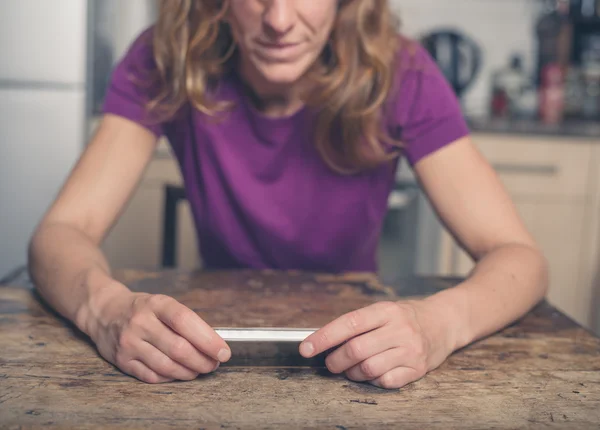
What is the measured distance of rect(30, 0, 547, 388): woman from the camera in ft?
3.07

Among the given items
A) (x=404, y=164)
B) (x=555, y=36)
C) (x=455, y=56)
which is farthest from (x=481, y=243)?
(x=555, y=36)

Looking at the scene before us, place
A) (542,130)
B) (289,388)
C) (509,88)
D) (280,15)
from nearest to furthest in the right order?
1. (289,388)
2. (280,15)
3. (542,130)
4. (509,88)

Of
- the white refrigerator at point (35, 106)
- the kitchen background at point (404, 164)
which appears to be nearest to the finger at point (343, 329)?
the kitchen background at point (404, 164)

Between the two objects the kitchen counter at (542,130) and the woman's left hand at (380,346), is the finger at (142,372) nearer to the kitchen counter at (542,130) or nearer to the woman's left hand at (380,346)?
the woman's left hand at (380,346)

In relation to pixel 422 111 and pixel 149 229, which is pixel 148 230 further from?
pixel 422 111

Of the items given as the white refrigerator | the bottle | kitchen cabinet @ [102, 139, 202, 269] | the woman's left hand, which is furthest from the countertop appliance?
the woman's left hand

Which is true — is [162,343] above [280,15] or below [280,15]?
below

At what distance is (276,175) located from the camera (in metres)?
1.22

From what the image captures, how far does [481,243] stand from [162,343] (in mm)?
526

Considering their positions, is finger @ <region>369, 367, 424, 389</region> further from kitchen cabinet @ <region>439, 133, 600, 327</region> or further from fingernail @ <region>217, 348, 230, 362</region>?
kitchen cabinet @ <region>439, 133, 600, 327</region>

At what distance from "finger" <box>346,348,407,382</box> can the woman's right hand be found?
0.12 metres

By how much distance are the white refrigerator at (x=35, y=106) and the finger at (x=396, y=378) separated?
1.66 metres

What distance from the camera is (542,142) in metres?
2.23

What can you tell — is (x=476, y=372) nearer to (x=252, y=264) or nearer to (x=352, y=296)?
(x=352, y=296)
